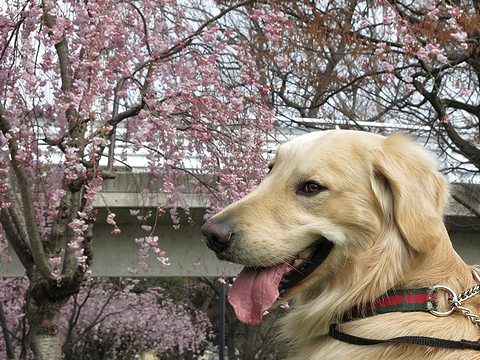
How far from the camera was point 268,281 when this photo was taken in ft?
8.16

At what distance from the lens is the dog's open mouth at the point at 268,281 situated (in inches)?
97.2

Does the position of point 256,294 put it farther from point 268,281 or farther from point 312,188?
point 312,188

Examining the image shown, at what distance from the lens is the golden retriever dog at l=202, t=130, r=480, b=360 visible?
7.70 ft

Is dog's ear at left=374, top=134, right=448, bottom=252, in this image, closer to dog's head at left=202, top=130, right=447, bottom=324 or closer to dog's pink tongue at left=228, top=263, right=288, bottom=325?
dog's head at left=202, top=130, right=447, bottom=324

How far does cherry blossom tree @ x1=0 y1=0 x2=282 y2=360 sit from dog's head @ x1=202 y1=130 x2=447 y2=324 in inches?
108

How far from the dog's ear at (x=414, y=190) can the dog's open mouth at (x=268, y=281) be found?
342mm

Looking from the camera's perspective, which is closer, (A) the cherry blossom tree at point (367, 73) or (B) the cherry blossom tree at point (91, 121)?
(B) the cherry blossom tree at point (91, 121)

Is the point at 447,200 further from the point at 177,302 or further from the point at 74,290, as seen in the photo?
the point at 177,302

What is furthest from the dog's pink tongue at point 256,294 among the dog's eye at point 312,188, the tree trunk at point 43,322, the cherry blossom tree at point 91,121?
the tree trunk at point 43,322

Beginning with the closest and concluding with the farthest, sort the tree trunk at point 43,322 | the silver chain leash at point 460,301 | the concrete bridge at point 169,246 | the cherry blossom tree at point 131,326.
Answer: the silver chain leash at point 460,301
the tree trunk at point 43,322
the concrete bridge at point 169,246
the cherry blossom tree at point 131,326

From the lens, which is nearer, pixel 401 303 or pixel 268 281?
pixel 401 303

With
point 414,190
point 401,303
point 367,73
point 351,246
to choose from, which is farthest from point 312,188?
point 367,73

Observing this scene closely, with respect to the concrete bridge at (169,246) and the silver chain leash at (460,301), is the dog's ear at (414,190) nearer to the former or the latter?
the silver chain leash at (460,301)

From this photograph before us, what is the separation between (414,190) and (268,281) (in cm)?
72
